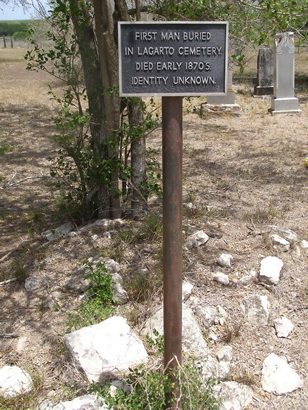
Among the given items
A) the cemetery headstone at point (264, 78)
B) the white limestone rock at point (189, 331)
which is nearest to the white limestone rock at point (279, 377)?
the white limestone rock at point (189, 331)

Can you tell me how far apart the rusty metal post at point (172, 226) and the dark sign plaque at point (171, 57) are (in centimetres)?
10

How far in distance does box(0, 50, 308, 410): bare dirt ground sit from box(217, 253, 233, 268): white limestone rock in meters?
0.06

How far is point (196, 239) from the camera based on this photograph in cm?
458

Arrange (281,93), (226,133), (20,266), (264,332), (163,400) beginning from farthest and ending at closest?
(281,93), (226,133), (20,266), (264,332), (163,400)

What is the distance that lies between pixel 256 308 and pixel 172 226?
4.23ft

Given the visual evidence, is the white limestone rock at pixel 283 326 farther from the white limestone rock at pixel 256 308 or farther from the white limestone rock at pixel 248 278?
the white limestone rock at pixel 248 278

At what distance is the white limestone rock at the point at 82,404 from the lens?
9.86 ft

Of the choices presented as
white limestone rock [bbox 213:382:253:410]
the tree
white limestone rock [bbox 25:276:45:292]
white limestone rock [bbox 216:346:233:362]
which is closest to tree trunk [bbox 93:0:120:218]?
the tree

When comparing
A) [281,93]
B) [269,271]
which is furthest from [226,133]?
[269,271]

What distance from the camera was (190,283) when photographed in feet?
13.4

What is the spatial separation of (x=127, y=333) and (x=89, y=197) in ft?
6.60

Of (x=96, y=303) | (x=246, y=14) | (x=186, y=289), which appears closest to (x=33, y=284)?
(x=96, y=303)

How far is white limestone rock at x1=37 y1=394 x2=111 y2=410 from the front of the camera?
3004mm

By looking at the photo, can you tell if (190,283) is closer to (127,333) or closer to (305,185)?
(127,333)
